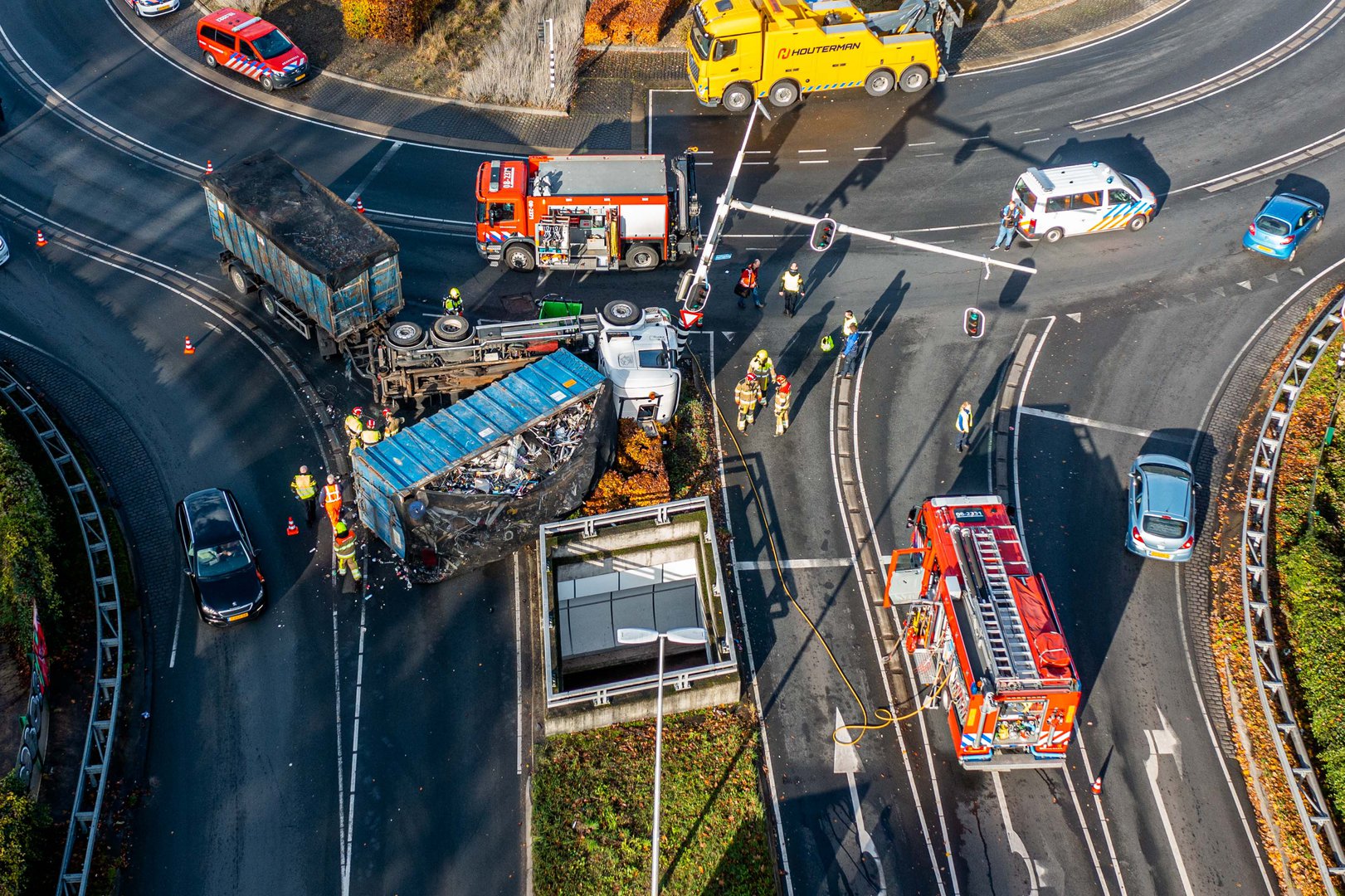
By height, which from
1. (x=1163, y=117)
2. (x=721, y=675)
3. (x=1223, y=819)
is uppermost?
(x=1163, y=117)

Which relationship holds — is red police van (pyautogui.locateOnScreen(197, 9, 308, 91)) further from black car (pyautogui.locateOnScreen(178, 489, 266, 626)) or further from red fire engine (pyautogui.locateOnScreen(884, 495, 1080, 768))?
red fire engine (pyautogui.locateOnScreen(884, 495, 1080, 768))

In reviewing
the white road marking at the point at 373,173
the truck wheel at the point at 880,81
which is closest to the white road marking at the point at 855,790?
the white road marking at the point at 373,173

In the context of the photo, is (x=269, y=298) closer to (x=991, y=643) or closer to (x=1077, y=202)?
(x=991, y=643)

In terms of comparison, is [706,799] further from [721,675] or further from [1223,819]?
[1223,819]

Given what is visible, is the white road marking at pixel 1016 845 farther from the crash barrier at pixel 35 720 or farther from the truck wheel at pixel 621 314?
the crash barrier at pixel 35 720

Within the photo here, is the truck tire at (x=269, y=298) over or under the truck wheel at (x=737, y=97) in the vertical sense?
under

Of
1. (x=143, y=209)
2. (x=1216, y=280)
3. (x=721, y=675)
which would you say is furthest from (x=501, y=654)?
(x=1216, y=280)
